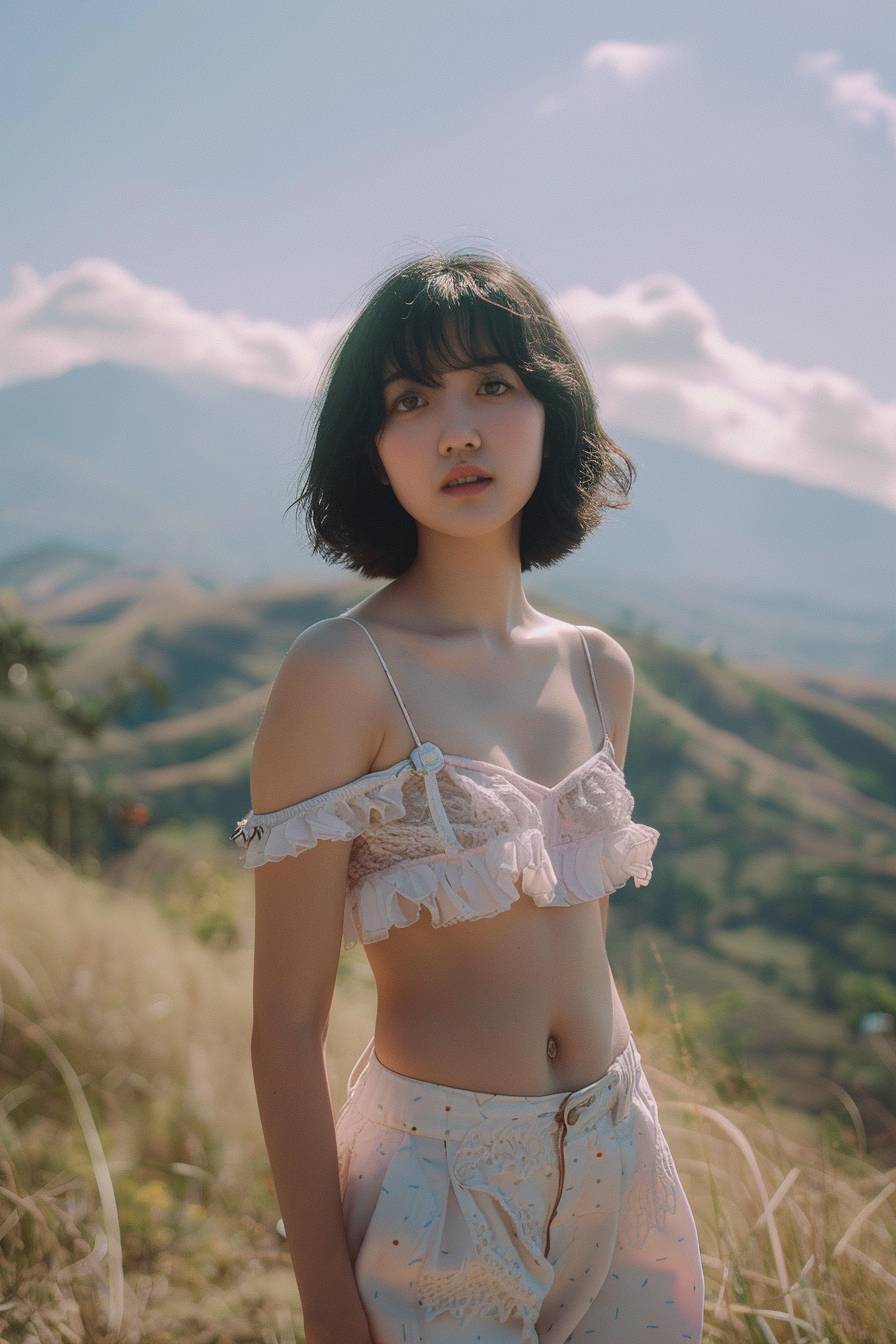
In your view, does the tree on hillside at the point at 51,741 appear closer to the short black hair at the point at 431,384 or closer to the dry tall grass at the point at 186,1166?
the dry tall grass at the point at 186,1166

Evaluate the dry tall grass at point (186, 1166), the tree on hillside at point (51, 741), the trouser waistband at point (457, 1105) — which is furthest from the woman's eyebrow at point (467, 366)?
the tree on hillside at point (51, 741)

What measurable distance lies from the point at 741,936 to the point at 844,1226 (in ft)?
44.7

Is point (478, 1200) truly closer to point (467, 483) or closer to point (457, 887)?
point (457, 887)

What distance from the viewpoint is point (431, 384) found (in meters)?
1.56

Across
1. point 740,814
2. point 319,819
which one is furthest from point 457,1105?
point 740,814

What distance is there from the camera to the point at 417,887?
4.69ft

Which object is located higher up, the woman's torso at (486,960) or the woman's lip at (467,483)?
the woman's lip at (467,483)

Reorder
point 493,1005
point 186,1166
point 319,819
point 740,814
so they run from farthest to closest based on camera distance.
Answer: point 740,814 < point 186,1166 < point 493,1005 < point 319,819

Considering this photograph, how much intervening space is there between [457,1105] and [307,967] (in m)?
0.26

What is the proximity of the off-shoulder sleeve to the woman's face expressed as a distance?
395mm

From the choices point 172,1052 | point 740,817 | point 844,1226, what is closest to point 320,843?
point 844,1226

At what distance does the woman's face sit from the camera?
1.55 m

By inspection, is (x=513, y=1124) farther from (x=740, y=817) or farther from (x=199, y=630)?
(x=199, y=630)

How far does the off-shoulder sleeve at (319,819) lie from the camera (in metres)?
1.37
